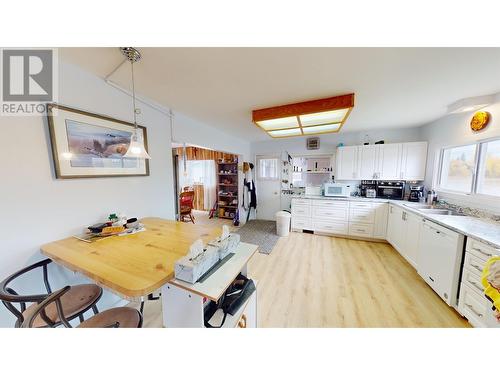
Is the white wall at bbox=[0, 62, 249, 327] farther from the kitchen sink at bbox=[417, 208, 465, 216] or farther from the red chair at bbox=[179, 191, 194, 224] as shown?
the kitchen sink at bbox=[417, 208, 465, 216]

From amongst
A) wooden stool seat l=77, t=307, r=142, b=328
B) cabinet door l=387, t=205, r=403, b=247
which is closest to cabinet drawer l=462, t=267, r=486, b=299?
cabinet door l=387, t=205, r=403, b=247

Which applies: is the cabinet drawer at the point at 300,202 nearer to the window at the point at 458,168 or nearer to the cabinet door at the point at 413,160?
the cabinet door at the point at 413,160

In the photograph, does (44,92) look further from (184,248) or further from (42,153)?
(184,248)

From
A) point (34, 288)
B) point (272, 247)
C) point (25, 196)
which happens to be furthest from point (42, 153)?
point (272, 247)

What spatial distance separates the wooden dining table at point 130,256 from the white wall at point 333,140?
349cm

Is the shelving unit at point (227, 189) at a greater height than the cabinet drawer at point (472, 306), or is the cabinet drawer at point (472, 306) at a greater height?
the shelving unit at point (227, 189)

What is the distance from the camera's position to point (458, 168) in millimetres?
2547

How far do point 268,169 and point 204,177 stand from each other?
2423 mm

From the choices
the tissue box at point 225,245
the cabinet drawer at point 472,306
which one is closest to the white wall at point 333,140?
the cabinet drawer at point 472,306

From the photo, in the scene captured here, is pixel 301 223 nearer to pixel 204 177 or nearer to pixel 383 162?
pixel 383 162

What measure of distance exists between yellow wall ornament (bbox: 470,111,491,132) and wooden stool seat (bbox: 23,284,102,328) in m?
4.33

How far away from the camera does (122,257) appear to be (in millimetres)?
1054

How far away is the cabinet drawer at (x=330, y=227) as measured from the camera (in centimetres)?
351

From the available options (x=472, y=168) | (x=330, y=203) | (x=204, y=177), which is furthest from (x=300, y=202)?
(x=204, y=177)
